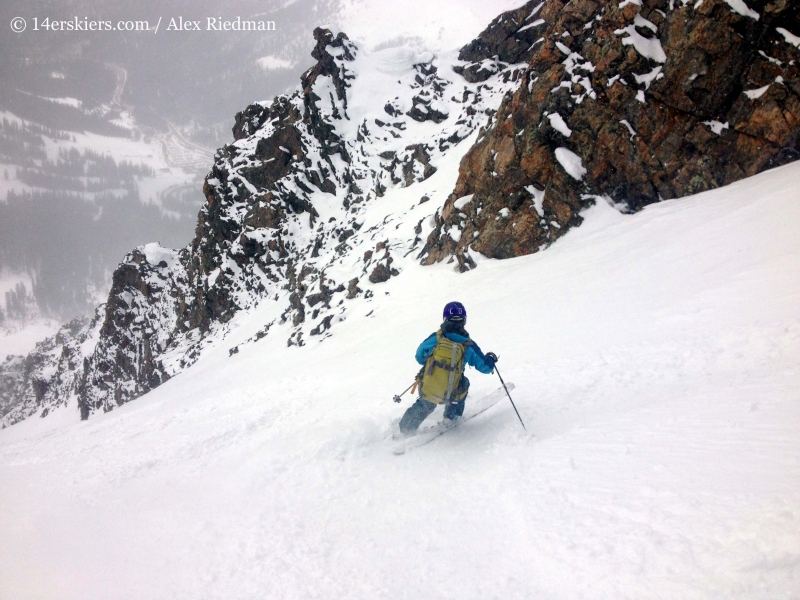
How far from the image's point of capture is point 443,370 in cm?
500

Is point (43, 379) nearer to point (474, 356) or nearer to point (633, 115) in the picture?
point (474, 356)

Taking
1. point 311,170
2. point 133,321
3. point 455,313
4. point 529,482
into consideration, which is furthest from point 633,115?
point 133,321

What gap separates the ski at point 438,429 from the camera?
5270mm

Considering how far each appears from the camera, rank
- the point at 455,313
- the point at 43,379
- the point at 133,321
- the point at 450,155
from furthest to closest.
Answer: the point at 43,379, the point at 133,321, the point at 450,155, the point at 455,313

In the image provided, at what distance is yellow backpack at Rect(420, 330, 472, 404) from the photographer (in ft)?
16.3

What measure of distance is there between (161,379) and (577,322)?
58.3m

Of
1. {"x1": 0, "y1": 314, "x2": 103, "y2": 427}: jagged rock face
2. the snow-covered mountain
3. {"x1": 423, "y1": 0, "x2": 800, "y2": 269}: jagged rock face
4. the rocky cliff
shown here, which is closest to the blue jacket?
the snow-covered mountain

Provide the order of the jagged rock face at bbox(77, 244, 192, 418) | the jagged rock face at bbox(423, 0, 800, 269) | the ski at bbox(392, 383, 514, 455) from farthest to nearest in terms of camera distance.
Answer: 1. the jagged rock face at bbox(77, 244, 192, 418)
2. the jagged rock face at bbox(423, 0, 800, 269)
3. the ski at bbox(392, 383, 514, 455)

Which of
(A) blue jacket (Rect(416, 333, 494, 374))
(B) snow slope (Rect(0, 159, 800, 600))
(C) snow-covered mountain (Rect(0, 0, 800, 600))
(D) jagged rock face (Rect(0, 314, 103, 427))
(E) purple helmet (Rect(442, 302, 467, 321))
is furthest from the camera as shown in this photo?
(D) jagged rock face (Rect(0, 314, 103, 427))

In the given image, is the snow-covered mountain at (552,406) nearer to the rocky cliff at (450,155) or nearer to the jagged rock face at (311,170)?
the rocky cliff at (450,155)

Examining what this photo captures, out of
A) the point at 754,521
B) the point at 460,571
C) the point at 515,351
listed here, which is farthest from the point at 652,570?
the point at 515,351

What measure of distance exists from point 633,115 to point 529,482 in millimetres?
15460

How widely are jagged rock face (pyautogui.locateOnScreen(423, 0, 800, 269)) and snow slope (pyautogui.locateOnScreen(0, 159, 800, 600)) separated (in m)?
4.88

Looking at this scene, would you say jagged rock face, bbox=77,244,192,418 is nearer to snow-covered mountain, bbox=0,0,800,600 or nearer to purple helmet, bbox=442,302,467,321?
snow-covered mountain, bbox=0,0,800,600
